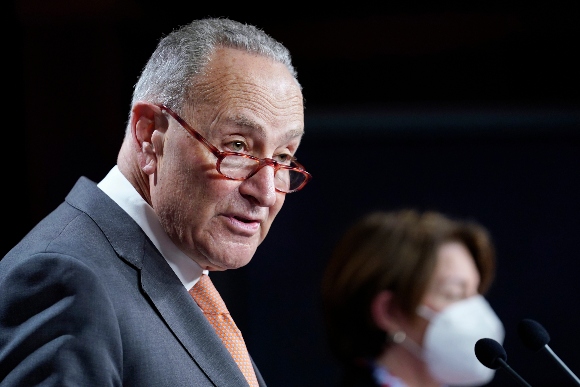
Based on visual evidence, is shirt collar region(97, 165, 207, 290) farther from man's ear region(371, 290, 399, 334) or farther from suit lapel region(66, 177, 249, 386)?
man's ear region(371, 290, 399, 334)

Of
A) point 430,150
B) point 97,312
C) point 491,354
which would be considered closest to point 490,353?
point 491,354

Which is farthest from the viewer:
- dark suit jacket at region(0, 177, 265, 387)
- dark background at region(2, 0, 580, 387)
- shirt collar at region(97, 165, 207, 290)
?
dark background at region(2, 0, 580, 387)

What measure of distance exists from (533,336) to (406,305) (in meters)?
1.17

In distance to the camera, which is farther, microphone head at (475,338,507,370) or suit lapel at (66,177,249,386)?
microphone head at (475,338,507,370)

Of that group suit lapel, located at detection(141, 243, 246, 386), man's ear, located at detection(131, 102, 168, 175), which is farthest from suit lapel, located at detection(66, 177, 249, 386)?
man's ear, located at detection(131, 102, 168, 175)

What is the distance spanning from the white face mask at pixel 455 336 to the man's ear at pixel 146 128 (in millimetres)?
1500

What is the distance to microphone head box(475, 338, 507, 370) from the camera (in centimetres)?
143

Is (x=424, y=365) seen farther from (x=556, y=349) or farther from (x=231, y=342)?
(x=556, y=349)

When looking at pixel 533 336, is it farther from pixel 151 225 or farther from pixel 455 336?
pixel 455 336

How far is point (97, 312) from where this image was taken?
44.4 inches

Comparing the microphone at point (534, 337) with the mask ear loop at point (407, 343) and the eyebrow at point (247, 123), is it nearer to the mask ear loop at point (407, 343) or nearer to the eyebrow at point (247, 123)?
the eyebrow at point (247, 123)

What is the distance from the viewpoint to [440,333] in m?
2.62

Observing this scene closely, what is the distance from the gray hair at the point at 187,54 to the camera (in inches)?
55.3

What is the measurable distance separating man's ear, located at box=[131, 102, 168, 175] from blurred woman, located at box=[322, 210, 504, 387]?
1.36 meters
